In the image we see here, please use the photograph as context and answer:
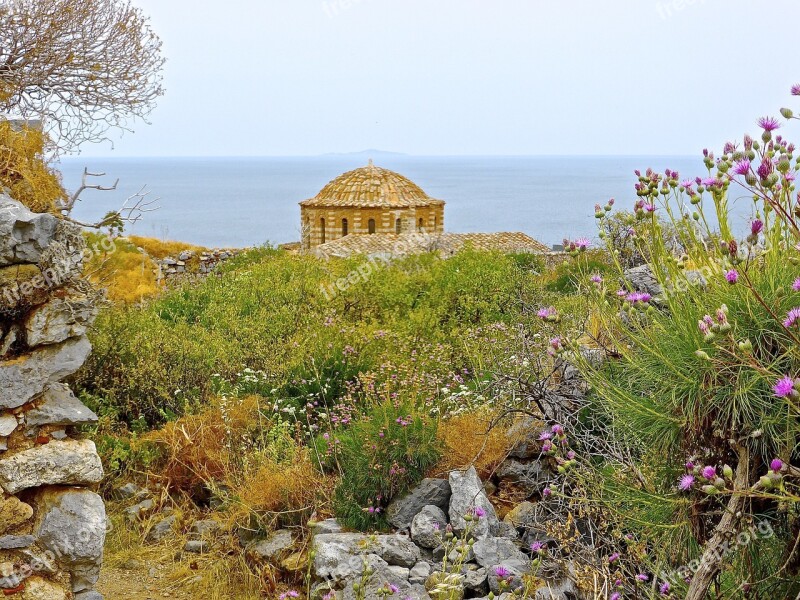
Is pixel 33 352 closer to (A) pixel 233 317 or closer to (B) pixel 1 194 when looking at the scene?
(B) pixel 1 194

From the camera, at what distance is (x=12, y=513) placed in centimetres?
474

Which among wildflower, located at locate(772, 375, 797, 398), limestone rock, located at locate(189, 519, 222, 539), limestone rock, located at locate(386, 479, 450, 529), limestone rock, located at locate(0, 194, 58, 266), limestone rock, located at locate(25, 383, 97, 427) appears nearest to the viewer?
wildflower, located at locate(772, 375, 797, 398)

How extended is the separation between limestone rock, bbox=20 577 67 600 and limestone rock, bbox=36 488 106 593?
103 millimetres

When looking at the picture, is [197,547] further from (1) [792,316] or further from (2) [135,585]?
(1) [792,316]

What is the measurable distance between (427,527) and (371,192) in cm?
2344

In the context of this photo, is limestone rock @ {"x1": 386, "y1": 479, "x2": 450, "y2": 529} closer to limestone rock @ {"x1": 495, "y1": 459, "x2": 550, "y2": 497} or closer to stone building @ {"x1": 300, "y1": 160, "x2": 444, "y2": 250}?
limestone rock @ {"x1": 495, "y1": 459, "x2": 550, "y2": 497}

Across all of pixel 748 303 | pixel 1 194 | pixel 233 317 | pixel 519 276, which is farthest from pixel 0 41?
pixel 519 276

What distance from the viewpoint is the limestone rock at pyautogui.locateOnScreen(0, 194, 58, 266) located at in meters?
4.57

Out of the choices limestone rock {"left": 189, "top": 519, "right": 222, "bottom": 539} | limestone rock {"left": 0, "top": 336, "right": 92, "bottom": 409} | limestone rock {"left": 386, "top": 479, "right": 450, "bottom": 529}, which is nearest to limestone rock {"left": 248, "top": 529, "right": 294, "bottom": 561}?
limestone rock {"left": 189, "top": 519, "right": 222, "bottom": 539}

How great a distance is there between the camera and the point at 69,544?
483 cm

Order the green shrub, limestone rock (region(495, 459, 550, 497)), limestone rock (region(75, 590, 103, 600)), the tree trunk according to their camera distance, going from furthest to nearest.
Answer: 1. limestone rock (region(495, 459, 550, 497))
2. the green shrub
3. limestone rock (region(75, 590, 103, 600))
4. the tree trunk

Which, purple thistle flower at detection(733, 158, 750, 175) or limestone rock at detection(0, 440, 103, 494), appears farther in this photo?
limestone rock at detection(0, 440, 103, 494)

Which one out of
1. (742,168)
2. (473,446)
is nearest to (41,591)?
(473,446)

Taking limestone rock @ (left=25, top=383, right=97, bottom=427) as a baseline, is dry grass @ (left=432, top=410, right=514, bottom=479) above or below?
below
